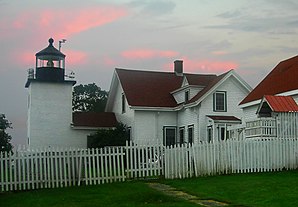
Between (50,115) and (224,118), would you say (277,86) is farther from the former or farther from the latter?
(50,115)

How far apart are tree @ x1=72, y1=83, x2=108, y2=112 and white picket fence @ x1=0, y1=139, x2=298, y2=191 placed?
45.2m

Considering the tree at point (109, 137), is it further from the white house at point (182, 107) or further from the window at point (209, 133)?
the window at point (209, 133)

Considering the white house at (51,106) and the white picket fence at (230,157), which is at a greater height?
the white house at (51,106)

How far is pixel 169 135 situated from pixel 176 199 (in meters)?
26.7

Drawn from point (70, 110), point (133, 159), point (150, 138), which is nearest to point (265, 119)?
point (133, 159)

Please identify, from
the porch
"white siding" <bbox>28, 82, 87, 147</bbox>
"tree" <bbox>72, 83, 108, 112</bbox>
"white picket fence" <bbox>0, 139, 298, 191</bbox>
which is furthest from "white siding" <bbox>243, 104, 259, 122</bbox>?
"tree" <bbox>72, 83, 108, 112</bbox>

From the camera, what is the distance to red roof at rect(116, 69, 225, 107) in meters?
40.2

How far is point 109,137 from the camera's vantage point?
38406 millimetres

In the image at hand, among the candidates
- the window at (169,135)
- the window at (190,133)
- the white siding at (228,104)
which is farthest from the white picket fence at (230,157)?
the window at (169,135)

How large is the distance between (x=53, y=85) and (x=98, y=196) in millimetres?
24875

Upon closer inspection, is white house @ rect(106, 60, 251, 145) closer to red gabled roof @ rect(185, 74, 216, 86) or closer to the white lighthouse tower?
red gabled roof @ rect(185, 74, 216, 86)

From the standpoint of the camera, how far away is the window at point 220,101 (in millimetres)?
38750

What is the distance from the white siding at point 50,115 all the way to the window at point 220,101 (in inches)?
428

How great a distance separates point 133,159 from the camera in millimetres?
20781
